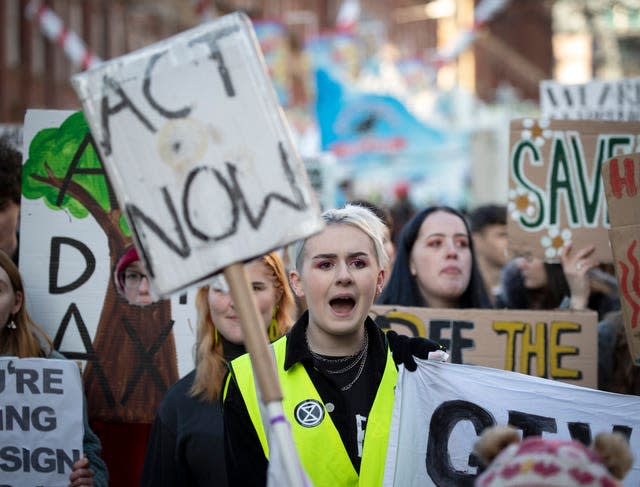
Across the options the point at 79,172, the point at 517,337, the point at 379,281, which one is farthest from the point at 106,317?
the point at 517,337

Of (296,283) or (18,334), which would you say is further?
(18,334)

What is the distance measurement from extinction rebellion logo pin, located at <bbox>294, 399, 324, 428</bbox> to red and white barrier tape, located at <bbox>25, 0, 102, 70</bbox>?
16.0 metres

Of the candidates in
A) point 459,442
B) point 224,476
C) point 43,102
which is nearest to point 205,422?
point 224,476

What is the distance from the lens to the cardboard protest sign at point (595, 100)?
8.09 meters

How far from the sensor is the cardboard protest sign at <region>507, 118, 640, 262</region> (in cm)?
589

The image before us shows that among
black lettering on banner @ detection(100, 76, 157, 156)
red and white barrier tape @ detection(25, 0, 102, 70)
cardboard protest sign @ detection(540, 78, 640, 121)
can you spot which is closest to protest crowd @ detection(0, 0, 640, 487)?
black lettering on banner @ detection(100, 76, 157, 156)

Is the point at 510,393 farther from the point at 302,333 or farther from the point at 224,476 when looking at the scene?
the point at 224,476

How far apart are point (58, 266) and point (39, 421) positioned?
0.99 meters

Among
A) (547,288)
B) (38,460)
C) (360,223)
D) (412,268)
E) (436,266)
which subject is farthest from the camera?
(547,288)

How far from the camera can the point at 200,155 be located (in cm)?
301

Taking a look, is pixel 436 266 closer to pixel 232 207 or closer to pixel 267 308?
pixel 267 308

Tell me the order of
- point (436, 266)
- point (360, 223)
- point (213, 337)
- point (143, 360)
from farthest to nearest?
point (436, 266) → point (143, 360) → point (213, 337) → point (360, 223)

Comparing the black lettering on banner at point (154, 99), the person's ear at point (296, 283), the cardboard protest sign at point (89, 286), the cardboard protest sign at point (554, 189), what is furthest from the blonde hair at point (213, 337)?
the cardboard protest sign at point (554, 189)

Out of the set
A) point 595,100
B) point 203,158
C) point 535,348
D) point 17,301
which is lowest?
point 535,348
